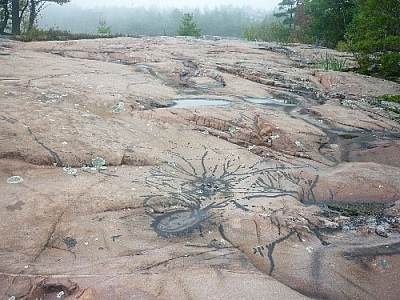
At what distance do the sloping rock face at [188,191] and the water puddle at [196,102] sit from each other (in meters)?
0.05

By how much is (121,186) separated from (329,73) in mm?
6883

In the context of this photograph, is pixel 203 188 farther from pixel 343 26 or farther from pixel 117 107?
pixel 343 26

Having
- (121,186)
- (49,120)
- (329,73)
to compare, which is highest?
(329,73)

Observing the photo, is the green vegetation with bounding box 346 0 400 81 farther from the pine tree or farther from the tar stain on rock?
the pine tree

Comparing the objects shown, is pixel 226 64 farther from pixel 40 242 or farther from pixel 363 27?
pixel 40 242

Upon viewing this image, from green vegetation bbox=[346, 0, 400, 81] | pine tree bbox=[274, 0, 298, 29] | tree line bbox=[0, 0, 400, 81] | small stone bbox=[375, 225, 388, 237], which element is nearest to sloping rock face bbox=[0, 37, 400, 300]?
small stone bbox=[375, 225, 388, 237]

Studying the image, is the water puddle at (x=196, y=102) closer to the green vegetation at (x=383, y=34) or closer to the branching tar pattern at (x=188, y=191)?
the branching tar pattern at (x=188, y=191)

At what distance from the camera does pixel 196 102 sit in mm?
6184

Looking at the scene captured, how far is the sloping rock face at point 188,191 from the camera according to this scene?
2.53 m

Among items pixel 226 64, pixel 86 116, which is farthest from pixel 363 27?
pixel 86 116

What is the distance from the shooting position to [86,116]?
474cm

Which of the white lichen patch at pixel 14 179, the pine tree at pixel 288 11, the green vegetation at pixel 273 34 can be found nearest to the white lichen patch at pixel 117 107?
the white lichen patch at pixel 14 179

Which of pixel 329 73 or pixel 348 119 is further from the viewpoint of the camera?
pixel 329 73

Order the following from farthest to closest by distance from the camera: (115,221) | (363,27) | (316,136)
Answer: (363,27) < (316,136) < (115,221)
